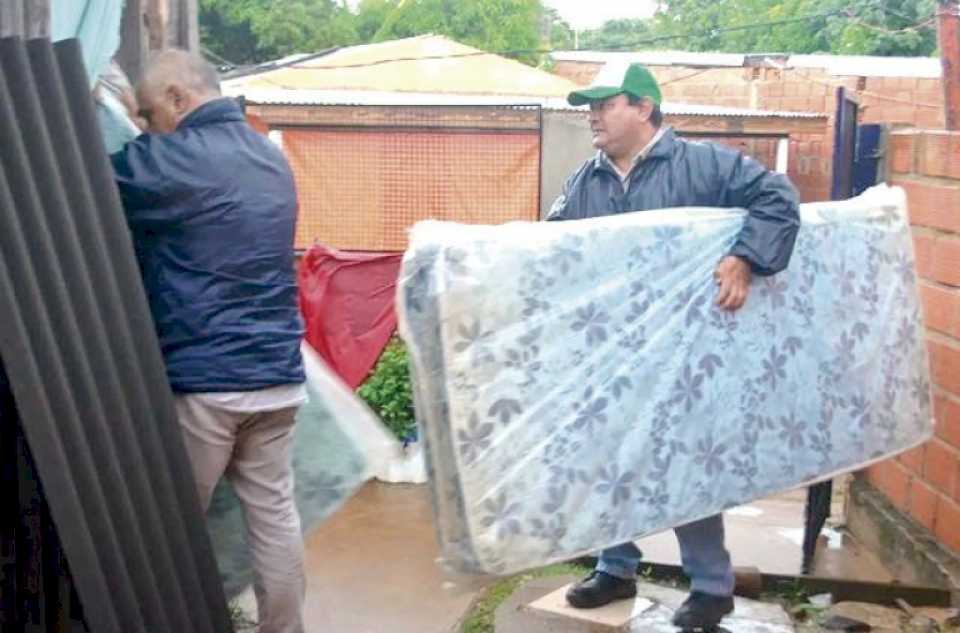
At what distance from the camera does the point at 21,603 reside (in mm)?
2908

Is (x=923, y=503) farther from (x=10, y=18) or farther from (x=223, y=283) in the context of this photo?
(x=10, y=18)

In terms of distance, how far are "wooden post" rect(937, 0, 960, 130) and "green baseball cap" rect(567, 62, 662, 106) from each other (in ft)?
6.28

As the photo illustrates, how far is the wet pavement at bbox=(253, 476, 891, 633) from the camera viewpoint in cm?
440

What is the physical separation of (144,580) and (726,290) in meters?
1.69

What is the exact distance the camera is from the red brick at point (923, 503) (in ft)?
15.0

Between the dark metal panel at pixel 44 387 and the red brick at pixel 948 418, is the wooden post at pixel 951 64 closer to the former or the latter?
the red brick at pixel 948 418

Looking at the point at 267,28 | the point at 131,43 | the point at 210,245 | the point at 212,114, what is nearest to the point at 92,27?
Result: the point at 212,114

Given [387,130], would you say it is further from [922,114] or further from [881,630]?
[922,114]

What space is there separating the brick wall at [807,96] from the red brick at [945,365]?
8.81 meters

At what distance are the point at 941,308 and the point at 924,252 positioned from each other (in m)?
0.28

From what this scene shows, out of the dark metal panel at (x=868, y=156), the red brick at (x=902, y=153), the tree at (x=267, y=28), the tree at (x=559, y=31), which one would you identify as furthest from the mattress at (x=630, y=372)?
the tree at (x=559, y=31)

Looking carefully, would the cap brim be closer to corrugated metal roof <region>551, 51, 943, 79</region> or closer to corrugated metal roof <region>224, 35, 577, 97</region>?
corrugated metal roof <region>224, 35, 577, 97</region>

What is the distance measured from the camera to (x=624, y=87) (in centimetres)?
386

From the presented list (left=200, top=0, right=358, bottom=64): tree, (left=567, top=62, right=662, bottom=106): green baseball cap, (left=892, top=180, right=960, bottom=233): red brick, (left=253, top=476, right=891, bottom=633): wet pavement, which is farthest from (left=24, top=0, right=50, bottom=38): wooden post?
(left=200, top=0, right=358, bottom=64): tree
